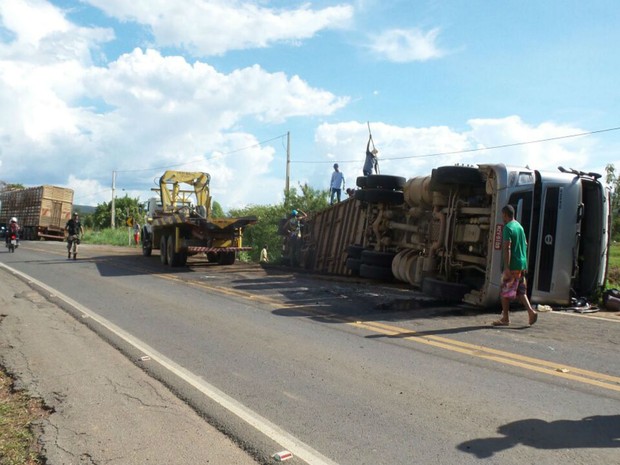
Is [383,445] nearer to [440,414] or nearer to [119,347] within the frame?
[440,414]

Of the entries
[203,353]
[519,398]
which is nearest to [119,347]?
[203,353]

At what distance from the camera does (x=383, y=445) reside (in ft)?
12.3

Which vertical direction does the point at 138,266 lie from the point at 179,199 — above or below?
below

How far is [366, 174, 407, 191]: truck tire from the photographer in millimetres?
12859

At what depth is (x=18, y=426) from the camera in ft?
13.9

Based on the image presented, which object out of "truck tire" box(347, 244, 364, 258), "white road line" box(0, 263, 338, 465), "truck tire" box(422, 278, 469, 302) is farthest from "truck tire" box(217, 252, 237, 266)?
"white road line" box(0, 263, 338, 465)

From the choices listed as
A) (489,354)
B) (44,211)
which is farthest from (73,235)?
(44,211)

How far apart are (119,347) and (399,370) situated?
3.40 m

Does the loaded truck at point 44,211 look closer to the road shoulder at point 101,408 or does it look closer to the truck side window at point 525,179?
the road shoulder at point 101,408

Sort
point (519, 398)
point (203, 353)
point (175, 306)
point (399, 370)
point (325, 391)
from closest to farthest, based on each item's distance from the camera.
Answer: point (519, 398) → point (325, 391) → point (399, 370) → point (203, 353) → point (175, 306)

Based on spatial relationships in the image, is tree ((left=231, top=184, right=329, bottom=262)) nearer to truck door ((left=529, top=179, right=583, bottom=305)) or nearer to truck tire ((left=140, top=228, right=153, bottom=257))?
truck tire ((left=140, top=228, right=153, bottom=257))

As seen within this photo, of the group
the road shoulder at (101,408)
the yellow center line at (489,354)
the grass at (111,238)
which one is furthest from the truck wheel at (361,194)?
the grass at (111,238)

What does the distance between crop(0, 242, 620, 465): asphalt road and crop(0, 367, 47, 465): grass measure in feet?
3.85

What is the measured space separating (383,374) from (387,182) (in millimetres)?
8044
